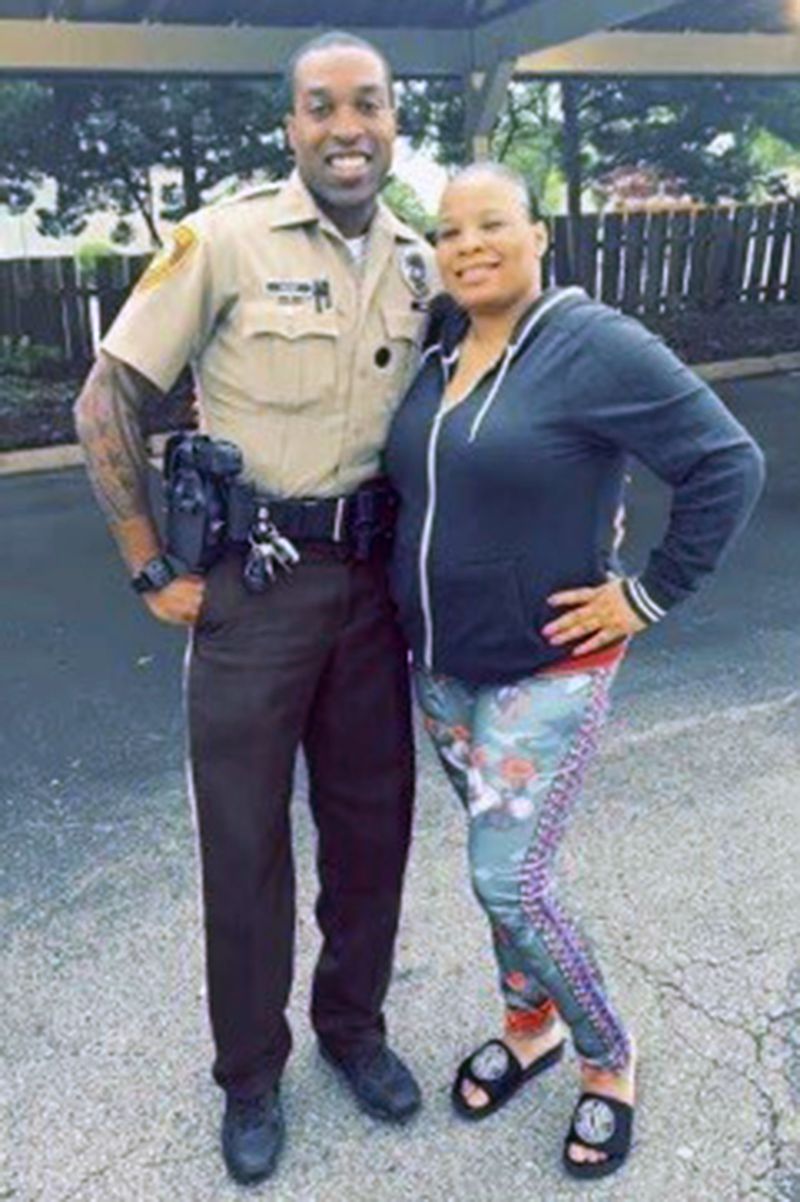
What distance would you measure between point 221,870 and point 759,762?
7.06 feet

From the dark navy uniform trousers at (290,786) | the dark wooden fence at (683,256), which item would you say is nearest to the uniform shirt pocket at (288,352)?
the dark navy uniform trousers at (290,786)

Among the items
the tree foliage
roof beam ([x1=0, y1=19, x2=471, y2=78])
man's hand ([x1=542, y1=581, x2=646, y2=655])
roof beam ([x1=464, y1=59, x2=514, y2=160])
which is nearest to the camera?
man's hand ([x1=542, y1=581, x2=646, y2=655])

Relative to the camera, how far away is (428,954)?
2779 millimetres

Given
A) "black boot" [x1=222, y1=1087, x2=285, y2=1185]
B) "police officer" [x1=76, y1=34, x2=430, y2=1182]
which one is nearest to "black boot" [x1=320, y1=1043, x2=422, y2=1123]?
"police officer" [x1=76, y1=34, x2=430, y2=1182]

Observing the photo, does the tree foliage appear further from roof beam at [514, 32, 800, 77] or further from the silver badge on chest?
the silver badge on chest

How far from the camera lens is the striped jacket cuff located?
1961 mm

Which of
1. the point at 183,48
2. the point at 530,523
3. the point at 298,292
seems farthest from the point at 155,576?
the point at 183,48

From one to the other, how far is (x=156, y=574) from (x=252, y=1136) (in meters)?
1.09

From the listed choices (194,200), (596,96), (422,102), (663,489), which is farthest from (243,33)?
(663,489)

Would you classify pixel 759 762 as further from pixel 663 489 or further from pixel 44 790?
pixel 663 489

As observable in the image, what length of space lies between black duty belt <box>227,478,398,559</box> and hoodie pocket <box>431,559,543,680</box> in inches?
7.1

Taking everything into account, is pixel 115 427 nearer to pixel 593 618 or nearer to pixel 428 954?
pixel 593 618

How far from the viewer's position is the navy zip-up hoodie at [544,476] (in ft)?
5.92

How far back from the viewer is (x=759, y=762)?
368cm
